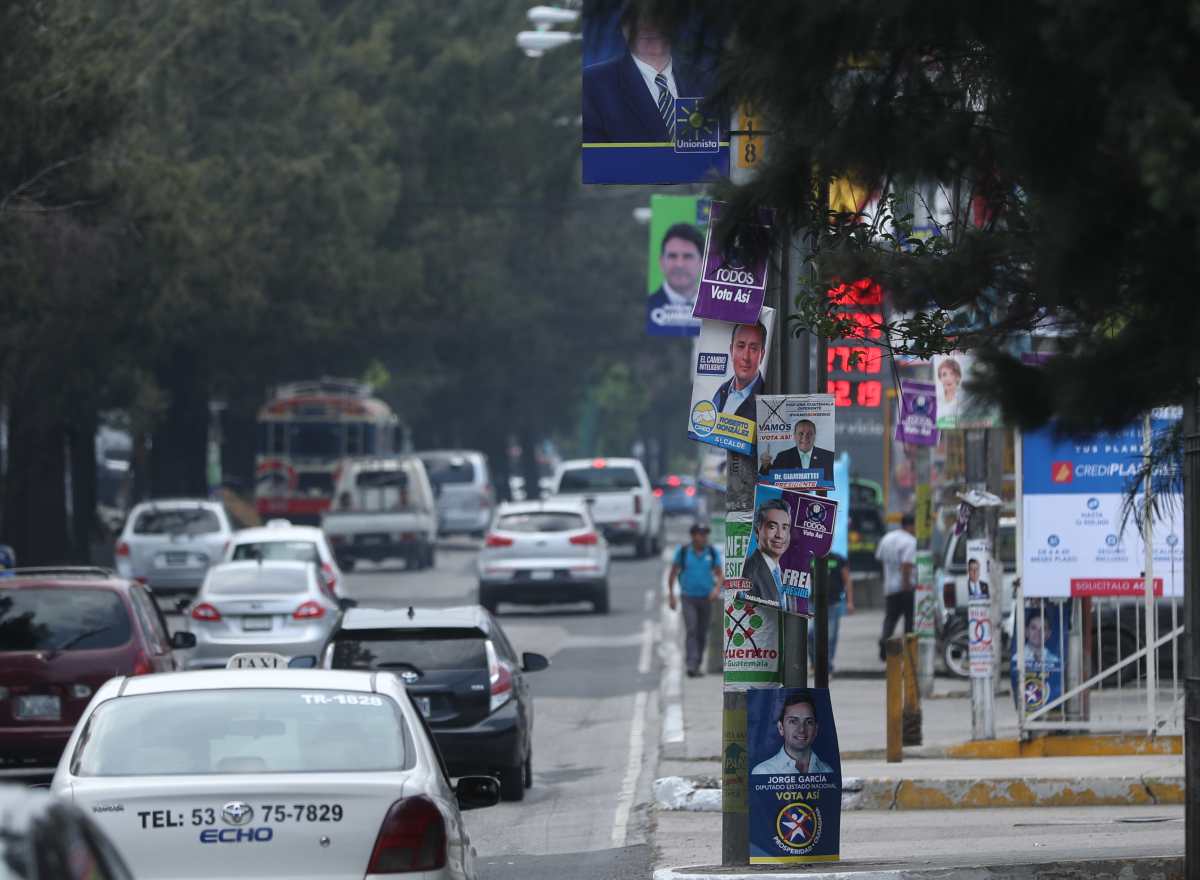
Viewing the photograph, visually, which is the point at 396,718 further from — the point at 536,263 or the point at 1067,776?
the point at 536,263

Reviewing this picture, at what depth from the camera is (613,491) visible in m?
45.2

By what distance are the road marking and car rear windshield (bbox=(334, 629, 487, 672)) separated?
1.46 meters

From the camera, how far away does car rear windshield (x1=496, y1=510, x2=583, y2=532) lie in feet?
105

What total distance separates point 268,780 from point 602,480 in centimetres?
3836

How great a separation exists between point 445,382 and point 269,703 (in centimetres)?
6089

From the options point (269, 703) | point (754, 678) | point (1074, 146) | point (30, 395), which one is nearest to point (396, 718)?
point (269, 703)

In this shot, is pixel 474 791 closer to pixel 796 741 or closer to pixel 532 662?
pixel 796 741

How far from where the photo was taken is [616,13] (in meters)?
6.28

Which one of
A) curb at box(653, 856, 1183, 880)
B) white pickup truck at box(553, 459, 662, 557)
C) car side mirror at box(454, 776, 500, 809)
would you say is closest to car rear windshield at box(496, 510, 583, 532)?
white pickup truck at box(553, 459, 662, 557)

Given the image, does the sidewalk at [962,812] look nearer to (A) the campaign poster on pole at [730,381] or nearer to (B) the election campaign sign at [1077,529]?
(B) the election campaign sign at [1077,529]

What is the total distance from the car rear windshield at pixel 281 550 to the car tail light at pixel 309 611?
16.7 feet

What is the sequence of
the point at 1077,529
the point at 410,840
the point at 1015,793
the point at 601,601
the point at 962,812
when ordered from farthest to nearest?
the point at 601,601 → the point at 1077,529 → the point at 1015,793 → the point at 962,812 → the point at 410,840

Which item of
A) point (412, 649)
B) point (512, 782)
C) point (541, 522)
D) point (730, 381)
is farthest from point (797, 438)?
point (541, 522)

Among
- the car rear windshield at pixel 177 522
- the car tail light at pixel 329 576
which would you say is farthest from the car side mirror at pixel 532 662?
the car rear windshield at pixel 177 522
